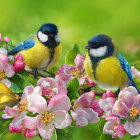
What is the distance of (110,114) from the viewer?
89 cm

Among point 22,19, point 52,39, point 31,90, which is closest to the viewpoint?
point 31,90

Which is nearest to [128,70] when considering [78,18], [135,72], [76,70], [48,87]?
[135,72]

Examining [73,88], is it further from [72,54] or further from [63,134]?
[72,54]

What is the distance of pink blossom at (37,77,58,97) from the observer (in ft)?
2.89

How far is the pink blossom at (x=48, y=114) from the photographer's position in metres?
0.83

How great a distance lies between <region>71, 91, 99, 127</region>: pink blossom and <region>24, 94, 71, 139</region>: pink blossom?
0.04m

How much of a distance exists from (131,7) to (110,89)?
2.56 meters

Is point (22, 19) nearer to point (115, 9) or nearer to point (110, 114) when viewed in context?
point (115, 9)

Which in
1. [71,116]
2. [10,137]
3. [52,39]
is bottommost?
[10,137]

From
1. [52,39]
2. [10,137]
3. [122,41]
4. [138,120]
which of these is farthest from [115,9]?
[138,120]

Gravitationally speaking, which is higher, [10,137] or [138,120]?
[138,120]

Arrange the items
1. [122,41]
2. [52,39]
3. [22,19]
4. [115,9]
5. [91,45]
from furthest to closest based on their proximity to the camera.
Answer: [115,9] → [22,19] → [122,41] → [52,39] → [91,45]

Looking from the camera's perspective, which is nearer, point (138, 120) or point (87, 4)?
point (138, 120)

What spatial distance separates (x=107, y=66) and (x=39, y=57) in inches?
9.7
